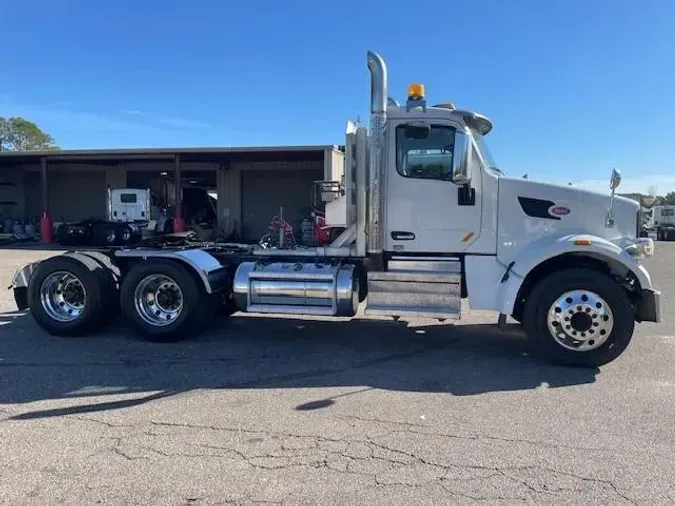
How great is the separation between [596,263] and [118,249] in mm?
6118

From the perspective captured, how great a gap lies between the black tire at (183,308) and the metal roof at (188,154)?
1648cm

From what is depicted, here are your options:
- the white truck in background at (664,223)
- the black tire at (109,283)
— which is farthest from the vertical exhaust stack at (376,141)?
the white truck in background at (664,223)

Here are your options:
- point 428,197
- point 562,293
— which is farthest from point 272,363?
point 562,293

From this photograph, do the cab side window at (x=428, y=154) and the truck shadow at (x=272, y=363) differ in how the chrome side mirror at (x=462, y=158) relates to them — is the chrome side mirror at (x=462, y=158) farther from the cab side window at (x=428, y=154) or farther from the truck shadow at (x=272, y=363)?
the truck shadow at (x=272, y=363)

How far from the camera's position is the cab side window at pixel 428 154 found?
6430mm

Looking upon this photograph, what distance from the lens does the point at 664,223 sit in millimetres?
44531

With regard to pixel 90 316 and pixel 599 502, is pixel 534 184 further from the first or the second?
pixel 90 316

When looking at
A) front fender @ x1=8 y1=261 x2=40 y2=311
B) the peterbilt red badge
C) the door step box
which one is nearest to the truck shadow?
front fender @ x1=8 y1=261 x2=40 y2=311

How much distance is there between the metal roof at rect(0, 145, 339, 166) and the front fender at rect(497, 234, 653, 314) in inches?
677

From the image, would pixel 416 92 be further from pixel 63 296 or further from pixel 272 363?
pixel 63 296

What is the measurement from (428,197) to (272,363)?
2625mm

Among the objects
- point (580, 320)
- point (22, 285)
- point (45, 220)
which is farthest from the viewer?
point (45, 220)

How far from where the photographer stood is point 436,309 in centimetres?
641

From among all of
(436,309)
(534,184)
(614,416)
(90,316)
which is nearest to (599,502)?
(614,416)
